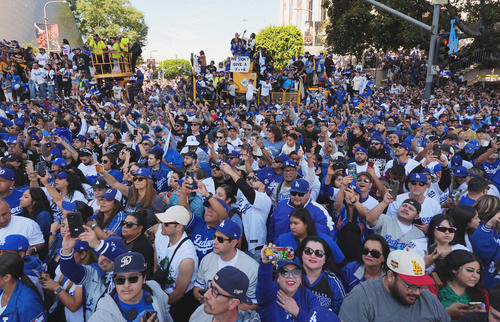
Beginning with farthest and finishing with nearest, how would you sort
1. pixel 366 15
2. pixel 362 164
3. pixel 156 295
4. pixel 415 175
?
pixel 366 15 < pixel 362 164 < pixel 415 175 < pixel 156 295

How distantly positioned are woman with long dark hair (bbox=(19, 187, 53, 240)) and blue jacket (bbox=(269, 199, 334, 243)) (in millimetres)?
2984

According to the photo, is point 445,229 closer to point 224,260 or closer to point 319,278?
point 319,278

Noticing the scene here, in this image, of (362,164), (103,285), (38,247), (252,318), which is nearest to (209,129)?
(362,164)

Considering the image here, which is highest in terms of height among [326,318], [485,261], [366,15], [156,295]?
[366,15]

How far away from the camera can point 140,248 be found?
362cm

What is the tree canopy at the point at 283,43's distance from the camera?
142 ft

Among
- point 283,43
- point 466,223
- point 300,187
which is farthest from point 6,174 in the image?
point 283,43

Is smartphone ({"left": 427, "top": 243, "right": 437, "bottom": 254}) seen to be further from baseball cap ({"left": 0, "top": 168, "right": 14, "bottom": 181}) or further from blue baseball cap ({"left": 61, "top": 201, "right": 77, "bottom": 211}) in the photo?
baseball cap ({"left": 0, "top": 168, "right": 14, "bottom": 181})

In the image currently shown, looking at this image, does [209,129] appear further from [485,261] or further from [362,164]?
[485,261]

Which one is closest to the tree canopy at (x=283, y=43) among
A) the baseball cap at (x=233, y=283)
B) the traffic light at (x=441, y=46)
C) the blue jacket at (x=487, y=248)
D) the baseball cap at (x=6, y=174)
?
the traffic light at (x=441, y=46)

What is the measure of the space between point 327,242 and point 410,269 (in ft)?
3.03

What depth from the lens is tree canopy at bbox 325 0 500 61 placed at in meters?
23.0

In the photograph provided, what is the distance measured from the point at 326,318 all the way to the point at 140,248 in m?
2.21

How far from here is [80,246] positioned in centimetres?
324
